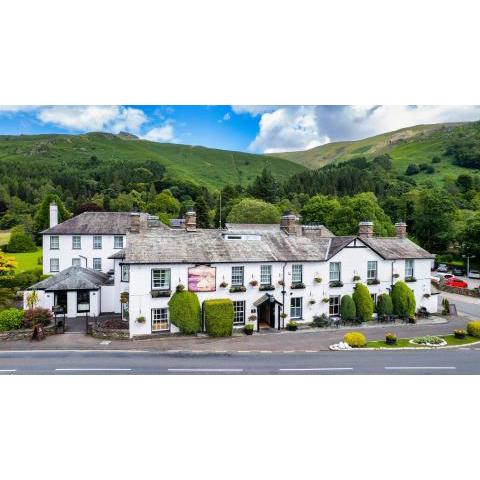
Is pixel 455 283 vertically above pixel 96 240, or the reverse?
pixel 96 240

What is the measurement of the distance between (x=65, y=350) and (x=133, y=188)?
74.9 meters

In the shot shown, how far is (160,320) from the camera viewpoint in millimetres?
23234

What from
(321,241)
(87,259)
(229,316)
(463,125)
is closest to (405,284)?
(321,241)

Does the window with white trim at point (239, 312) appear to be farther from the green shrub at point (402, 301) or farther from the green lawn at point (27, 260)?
the green lawn at point (27, 260)

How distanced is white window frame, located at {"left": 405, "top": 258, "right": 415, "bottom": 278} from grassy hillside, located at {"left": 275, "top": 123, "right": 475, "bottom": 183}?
64.1m

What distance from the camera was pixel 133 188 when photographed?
90.9 m

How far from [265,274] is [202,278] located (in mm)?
4557

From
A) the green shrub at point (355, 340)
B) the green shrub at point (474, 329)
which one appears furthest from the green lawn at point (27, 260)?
the green shrub at point (474, 329)

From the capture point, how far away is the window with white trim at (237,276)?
81.4 ft

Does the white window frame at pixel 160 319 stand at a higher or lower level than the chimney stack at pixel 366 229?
lower

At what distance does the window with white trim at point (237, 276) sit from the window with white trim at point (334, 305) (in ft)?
23.3

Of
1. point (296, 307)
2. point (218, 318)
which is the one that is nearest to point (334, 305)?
point (296, 307)

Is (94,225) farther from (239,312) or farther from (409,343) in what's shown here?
(409,343)

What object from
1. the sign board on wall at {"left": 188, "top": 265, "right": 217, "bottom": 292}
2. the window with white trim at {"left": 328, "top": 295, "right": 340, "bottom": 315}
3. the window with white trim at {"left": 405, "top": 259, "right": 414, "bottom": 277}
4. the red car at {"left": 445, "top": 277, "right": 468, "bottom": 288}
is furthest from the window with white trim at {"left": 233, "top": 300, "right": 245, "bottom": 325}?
the red car at {"left": 445, "top": 277, "right": 468, "bottom": 288}
